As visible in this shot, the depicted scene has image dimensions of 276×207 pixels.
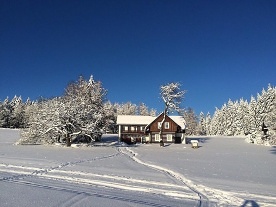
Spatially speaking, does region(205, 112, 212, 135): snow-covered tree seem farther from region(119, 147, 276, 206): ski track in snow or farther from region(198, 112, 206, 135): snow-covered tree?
region(119, 147, 276, 206): ski track in snow

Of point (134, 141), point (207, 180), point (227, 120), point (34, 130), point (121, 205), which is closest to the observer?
point (121, 205)

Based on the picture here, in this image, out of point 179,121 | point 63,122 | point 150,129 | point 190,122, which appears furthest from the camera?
point 190,122

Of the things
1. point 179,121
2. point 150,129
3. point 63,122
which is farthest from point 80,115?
point 179,121

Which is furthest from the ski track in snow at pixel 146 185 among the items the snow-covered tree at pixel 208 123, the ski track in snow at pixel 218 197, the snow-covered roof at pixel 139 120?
the snow-covered tree at pixel 208 123

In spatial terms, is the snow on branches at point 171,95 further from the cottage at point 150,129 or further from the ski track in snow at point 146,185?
the ski track in snow at point 146,185

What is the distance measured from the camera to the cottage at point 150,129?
63469 mm

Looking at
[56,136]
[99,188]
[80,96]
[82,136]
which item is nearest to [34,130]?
[56,136]

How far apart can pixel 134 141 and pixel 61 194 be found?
178 feet

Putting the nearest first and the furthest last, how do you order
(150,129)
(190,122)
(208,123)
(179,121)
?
(150,129)
(179,121)
(190,122)
(208,123)

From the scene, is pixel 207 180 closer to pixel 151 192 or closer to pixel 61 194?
pixel 151 192

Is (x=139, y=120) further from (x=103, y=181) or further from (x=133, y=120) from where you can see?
(x=103, y=181)

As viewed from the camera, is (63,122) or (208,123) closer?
(63,122)

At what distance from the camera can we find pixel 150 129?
209 feet

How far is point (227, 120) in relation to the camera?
103688 millimetres
